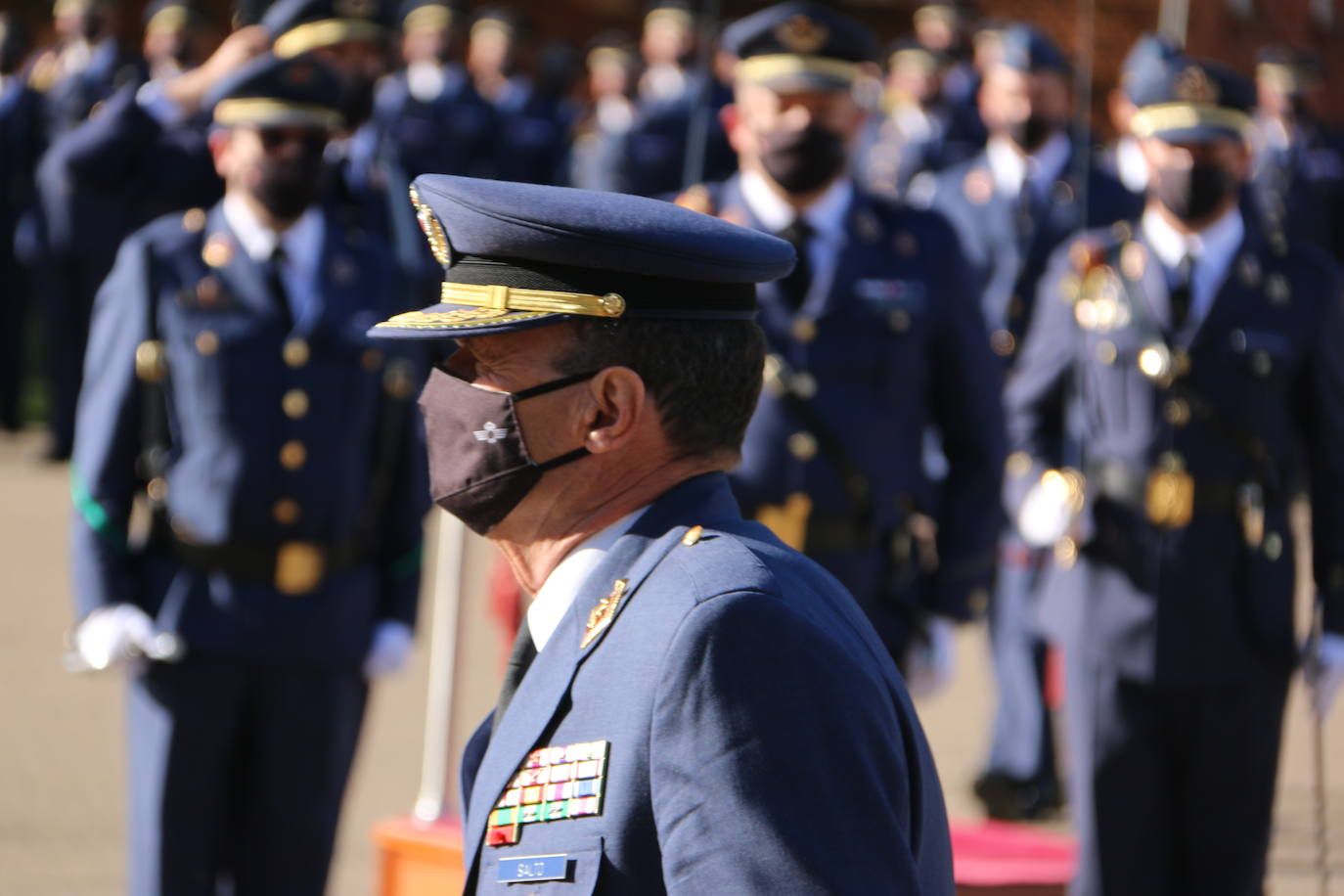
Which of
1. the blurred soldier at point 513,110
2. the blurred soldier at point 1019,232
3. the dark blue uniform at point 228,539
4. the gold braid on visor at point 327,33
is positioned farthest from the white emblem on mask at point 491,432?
the blurred soldier at point 513,110

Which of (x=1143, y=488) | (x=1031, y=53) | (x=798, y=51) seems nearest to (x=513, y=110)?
(x=1031, y=53)

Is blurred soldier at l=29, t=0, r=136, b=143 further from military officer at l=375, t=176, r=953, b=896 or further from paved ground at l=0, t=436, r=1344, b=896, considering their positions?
military officer at l=375, t=176, r=953, b=896

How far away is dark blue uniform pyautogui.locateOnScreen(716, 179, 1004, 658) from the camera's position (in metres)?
4.97

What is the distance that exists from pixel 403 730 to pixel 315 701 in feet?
10.1

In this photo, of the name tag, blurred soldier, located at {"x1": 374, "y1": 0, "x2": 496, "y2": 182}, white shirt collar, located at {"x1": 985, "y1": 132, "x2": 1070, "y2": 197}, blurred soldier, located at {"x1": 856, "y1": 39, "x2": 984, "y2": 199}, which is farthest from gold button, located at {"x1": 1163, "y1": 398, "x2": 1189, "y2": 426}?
blurred soldier, located at {"x1": 374, "y1": 0, "x2": 496, "y2": 182}

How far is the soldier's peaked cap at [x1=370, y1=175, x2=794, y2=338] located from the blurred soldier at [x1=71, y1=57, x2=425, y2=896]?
88.1 inches

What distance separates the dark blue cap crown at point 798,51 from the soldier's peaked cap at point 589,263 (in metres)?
2.81

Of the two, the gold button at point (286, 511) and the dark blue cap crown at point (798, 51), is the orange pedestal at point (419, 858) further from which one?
the dark blue cap crown at point (798, 51)

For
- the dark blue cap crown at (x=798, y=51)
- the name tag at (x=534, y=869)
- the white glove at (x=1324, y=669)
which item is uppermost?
the dark blue cap crown at (x=798, y=51)

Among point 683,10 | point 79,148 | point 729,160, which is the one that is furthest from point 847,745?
point 683,10

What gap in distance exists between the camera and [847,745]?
2.00m

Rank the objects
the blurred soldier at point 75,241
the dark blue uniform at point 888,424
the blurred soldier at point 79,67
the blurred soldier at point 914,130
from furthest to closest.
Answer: the blurred soldier at point 79,67
the blurred soldier at point 914,130
the blurred soldier at point 75,241
the dark blue uniform at point 888,424

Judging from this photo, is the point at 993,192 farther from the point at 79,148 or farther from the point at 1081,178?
the point at 79,148

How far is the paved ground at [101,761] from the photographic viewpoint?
6.10 meters
